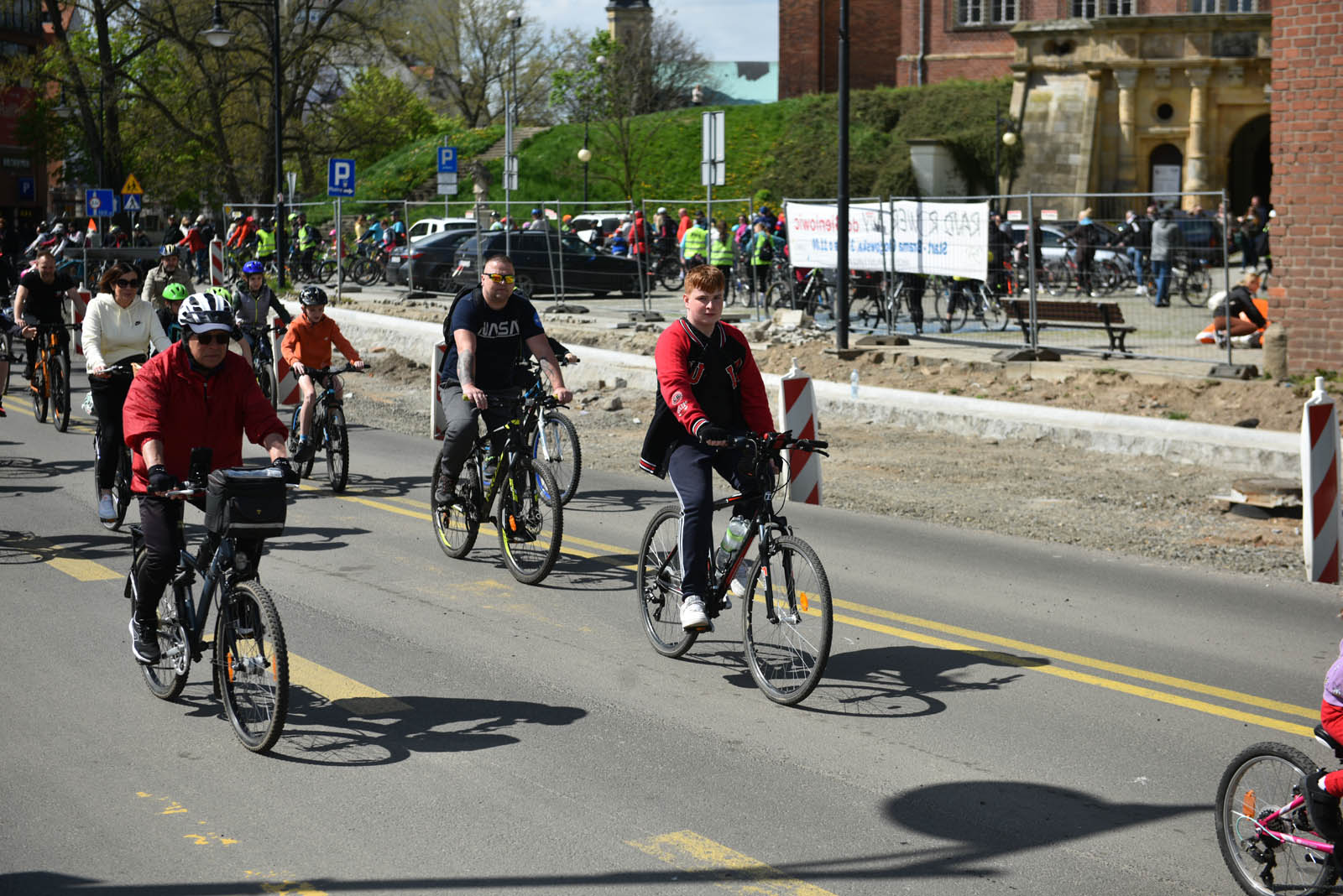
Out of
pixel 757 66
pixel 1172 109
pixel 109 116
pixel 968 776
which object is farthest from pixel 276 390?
pixel 757 66

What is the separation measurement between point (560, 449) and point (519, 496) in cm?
144

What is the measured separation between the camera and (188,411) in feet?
20.7

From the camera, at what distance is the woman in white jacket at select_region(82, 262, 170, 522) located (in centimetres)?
1090

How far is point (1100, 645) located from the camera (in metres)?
7.96

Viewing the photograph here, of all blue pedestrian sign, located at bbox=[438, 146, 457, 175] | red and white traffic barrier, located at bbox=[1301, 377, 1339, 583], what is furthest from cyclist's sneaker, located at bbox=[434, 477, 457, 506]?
blue pedestrian sign, located at bbox=[438, 146, 457, 175]

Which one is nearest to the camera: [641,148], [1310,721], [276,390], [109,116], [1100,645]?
[1310,721]

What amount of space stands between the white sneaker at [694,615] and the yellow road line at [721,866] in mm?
1879

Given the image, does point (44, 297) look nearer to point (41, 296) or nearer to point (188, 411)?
point (41, 296)

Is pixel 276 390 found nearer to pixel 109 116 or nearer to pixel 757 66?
pixel 109 116

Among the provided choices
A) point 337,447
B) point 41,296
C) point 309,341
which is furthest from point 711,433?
point 41,296

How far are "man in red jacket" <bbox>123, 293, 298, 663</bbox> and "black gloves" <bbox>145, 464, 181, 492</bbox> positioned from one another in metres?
0.13

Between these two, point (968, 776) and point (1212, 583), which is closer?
point (968, 776)

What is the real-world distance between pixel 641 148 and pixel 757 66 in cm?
7732

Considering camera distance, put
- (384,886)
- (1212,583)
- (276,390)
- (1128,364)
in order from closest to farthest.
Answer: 1. (384,886)
2. (1212,583)
3. (276,390)
4. (1128,364)
